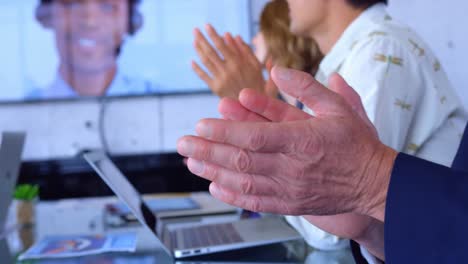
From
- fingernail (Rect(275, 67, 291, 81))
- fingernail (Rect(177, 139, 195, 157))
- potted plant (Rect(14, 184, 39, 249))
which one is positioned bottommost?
potted plant (Rect(14, 184, 39, 249))

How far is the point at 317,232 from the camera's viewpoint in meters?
1.10

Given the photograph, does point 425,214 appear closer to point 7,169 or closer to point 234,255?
point 234,255

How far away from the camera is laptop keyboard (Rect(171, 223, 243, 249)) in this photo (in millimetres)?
1122

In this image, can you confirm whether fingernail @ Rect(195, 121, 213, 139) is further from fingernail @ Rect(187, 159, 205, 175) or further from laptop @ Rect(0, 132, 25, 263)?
laptop @ Rect(0, 132, 25, 263)

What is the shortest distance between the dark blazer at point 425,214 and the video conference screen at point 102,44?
2.82 meters

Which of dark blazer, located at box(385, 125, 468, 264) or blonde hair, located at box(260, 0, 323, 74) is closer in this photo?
dark blazer, located at box(385, 125, 468, 264)

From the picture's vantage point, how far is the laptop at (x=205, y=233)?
3.55ft

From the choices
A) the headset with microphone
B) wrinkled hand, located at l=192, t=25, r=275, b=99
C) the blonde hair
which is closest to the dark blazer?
Result: wrinkled hand, located at l=192, t=25, r=275, b=99

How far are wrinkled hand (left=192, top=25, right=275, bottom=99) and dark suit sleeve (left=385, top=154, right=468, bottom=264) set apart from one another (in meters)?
0.99

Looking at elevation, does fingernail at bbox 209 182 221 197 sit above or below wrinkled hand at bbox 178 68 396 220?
below

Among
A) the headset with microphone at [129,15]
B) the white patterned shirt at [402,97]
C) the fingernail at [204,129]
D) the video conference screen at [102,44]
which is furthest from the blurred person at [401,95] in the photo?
the headset with microphone at [129,15]

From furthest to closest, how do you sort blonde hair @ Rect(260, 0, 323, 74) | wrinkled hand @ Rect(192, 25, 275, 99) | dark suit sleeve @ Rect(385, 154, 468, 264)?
1. blonde hair @ Rect(260, 0, 323, 74)
2. wrinkled hand @ Rect(192, 25, 275, 99)
3. dark suit sleeve @ Rect(385, 154, 468, 264)

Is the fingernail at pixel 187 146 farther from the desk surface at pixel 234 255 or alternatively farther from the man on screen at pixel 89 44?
the man on screen at pixel 89 44

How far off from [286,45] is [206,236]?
124 centimetres
